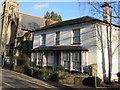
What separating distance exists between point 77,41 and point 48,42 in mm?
5837

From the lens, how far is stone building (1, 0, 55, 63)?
34.2 m

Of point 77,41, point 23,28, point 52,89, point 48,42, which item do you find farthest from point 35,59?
point 23,28

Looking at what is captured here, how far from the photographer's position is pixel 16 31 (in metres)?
38.7

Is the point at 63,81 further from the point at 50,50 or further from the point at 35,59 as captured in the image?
the point at 35,59

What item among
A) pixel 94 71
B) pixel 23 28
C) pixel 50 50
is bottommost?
pixel 94 71

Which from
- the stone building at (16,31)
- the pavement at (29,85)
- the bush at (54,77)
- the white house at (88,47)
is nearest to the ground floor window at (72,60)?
the white house at (88,47)

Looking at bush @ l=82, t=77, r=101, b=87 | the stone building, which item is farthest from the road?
the stone building

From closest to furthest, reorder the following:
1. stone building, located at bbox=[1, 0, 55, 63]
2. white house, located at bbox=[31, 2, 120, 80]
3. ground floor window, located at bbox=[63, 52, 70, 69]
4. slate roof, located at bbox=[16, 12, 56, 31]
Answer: white house, located at bbox=[31, 2, 120, 80] < ground floor window, located at bbox=[63, 52, 70, 69] < stone building, located at bbox=[1, 0, 55, 63] < slate roof, located at bbox=[16, 12, 56, 31]

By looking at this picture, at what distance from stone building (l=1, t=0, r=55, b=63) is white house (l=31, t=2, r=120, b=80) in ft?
46.7

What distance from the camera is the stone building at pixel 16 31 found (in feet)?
112

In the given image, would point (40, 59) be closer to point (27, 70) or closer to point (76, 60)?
point (27, 70)

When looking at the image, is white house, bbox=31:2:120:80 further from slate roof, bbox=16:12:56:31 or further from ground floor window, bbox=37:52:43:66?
slate roof, bbox=16:12:56:31

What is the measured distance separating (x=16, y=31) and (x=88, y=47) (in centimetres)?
2656

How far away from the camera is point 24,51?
32.6 metres
